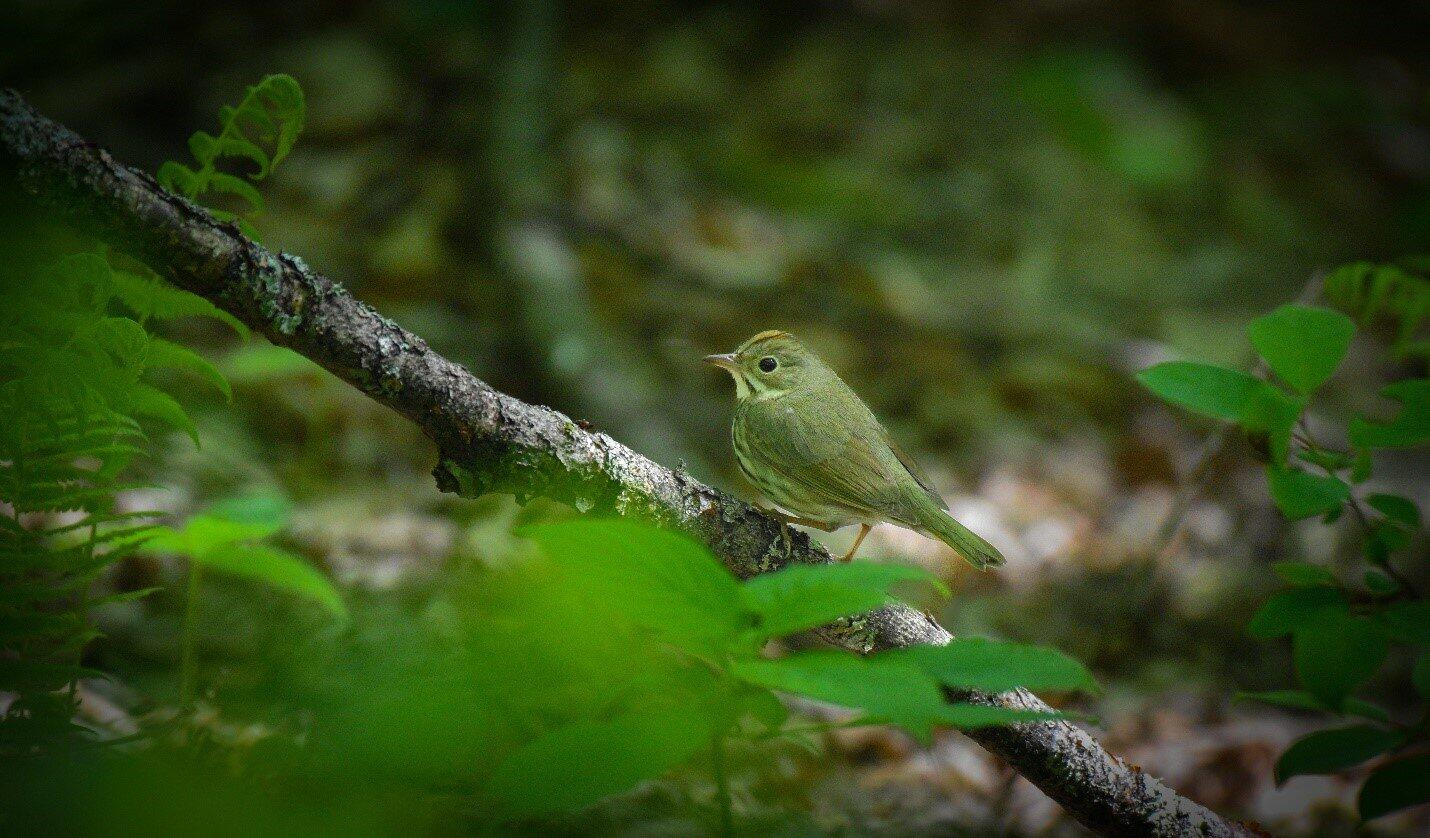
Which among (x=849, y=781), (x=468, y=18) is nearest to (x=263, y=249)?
(x=849, y=781)

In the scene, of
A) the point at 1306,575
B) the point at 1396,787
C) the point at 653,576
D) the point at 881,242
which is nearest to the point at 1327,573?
the point at 1306,575

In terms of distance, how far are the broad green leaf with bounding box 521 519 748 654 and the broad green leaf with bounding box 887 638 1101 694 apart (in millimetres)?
271

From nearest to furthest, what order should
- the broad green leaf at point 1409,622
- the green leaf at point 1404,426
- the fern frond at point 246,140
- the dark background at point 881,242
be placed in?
the broad green leaf at point 1409,622 < the green leaf at point 1404,426 < the fern frond at point 246,140 < the dark background at point 881,242

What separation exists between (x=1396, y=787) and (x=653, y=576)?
1296 mm

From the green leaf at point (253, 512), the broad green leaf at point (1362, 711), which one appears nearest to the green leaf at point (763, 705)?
the green leaf at point (253, 512)

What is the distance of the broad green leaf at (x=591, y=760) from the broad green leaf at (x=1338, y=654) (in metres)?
1.18

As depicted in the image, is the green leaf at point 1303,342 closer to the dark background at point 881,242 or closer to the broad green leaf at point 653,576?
the broad green leaf at point 653,576

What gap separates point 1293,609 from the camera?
1.80 metres

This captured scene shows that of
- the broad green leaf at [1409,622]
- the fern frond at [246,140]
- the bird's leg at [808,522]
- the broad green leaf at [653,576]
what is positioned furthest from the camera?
the bird's leg at [808,522]

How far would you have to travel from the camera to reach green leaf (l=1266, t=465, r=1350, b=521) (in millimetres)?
1707

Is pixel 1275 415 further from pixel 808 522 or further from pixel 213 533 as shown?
pixel 213 533

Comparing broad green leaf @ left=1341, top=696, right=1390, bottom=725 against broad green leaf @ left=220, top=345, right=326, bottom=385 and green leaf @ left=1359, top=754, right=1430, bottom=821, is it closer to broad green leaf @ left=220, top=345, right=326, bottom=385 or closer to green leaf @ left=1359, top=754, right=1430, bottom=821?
green leaf @ left=1359, top=754, right=1430, bottom=821

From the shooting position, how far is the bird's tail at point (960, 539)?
2580mm

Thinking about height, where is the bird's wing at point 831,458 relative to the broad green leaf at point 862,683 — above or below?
above
